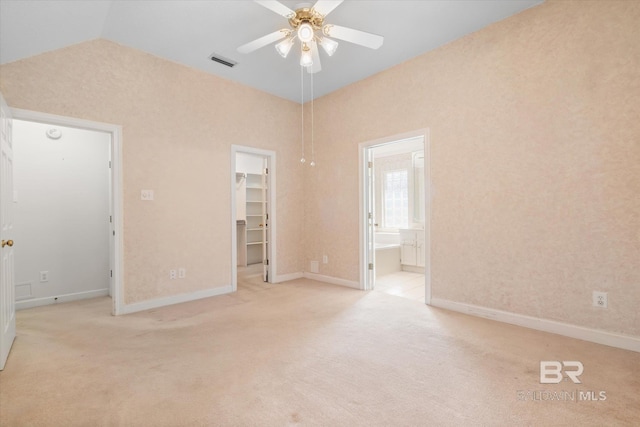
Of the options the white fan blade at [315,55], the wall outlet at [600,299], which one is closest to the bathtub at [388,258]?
the wall outlet at [600,299]

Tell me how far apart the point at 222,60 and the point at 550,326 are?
14.7 ft

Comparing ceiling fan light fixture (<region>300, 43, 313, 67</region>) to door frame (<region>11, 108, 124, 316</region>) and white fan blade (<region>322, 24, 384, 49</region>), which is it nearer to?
white fan blade (<region>322, 24, 384, 49</region>)

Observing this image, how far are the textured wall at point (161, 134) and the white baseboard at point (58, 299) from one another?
45.1 inches

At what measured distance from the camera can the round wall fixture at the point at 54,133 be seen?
3724 millimetres

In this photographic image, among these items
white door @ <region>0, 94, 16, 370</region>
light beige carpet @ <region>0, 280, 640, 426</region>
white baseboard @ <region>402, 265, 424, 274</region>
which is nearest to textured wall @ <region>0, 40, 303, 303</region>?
white door @ <region>0, 94, 16, 370</region>

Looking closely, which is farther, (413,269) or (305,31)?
(413,269)

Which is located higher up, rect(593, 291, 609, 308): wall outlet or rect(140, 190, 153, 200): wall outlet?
rect(140, 190, 153, 200): wall outlet

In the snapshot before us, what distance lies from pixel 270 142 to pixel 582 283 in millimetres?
4083

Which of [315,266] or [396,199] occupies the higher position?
[396,199]

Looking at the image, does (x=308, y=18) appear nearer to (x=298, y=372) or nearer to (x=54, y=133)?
(x=298, y=372)

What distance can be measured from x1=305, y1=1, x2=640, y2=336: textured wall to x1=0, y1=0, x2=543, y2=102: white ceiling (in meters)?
0.30

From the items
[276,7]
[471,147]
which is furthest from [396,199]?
[276,7]

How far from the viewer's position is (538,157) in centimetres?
277

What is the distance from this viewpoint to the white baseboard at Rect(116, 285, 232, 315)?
3.31 m
